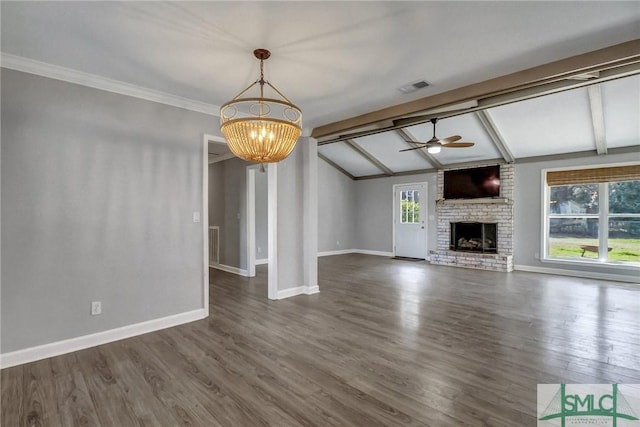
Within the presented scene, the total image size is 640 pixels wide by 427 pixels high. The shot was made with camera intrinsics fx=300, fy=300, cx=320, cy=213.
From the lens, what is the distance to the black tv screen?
6832 millimetres

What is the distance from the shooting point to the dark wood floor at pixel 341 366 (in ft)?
6.21

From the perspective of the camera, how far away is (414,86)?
3.24m

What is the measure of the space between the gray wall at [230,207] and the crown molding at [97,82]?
228cm

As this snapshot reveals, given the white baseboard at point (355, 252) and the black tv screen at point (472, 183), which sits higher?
the black tv screen at point (472, 183)

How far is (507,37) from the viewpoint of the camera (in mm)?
2338

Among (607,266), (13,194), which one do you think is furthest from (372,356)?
(607,266)

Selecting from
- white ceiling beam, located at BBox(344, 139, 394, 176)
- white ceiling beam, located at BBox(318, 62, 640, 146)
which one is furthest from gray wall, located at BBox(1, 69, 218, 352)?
white ceiling beam, located at BBox(344, 139, 394, 176)

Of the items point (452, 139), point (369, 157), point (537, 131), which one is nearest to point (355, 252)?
point (369, 157)

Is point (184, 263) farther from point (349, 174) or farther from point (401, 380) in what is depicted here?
point (349, 174)

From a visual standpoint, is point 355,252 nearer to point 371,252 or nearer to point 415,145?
point 371,252

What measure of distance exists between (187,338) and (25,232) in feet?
5.53

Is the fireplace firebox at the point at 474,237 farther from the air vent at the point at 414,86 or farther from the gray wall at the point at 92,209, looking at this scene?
the gray wall at the point at 92,209

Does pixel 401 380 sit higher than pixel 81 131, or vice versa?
pixel 81 131

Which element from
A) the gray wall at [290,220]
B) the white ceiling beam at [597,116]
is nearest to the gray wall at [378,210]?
the white ceiling beam at [597,116]
